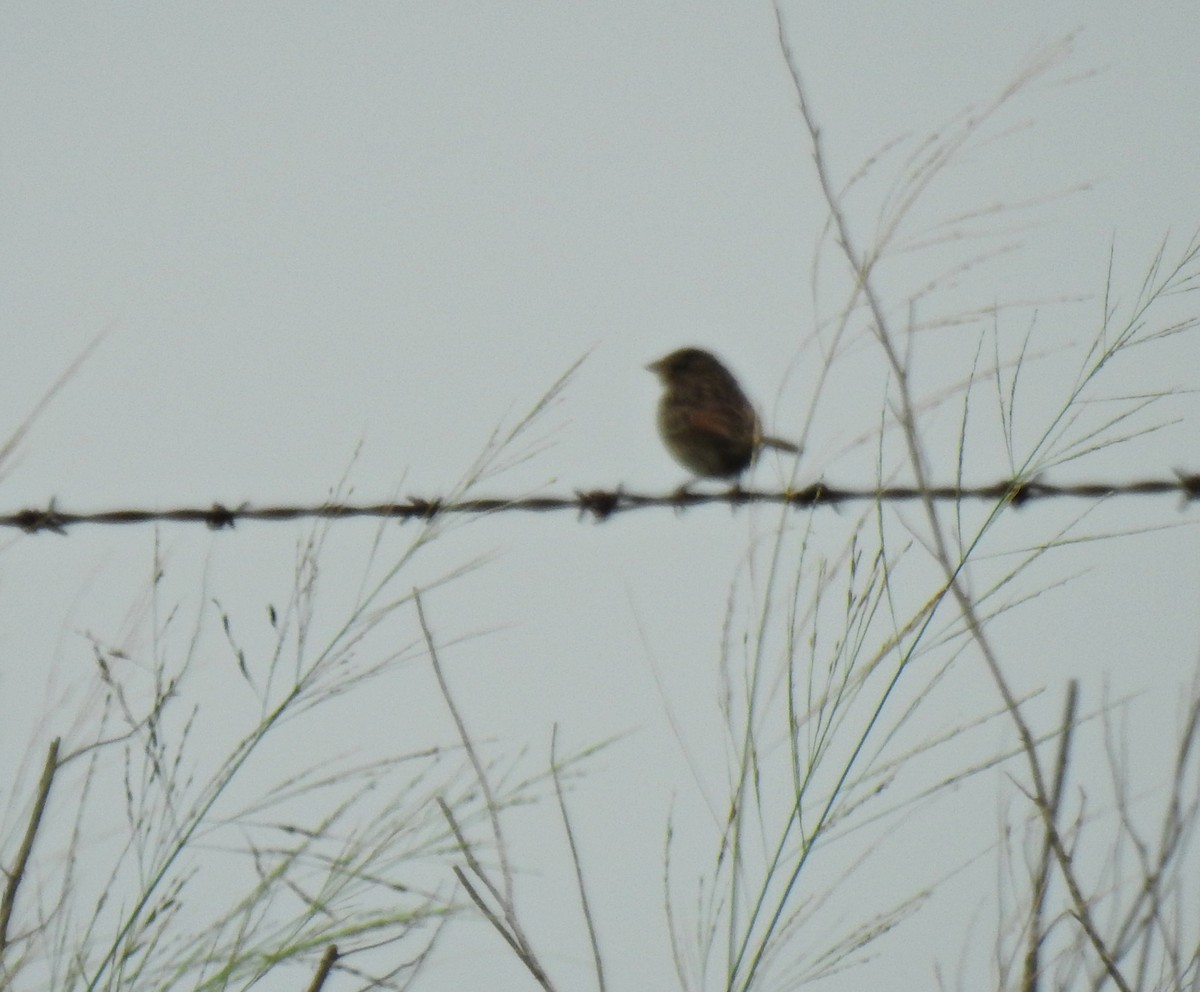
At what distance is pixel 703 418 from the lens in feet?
17.9

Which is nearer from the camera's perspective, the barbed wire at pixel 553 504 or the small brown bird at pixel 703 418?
the barbed wire at pixel 553 504

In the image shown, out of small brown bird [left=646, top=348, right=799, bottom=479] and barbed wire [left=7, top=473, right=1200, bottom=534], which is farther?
small brown bird [left=646, top=348, right=799, bottom=479]

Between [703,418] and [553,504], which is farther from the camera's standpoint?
[703,418]

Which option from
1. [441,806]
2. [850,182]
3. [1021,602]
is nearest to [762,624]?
[1021,602]

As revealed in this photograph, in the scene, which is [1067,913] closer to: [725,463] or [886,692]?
[886,692]

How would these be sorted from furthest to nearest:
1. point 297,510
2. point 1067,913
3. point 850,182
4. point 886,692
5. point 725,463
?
point 725,463 < point 297,510 < point 850,182 < point 1067,913 < point 886,692

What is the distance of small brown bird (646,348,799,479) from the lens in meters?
5.40

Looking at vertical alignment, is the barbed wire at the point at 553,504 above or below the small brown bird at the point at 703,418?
below

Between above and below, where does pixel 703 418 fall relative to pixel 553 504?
above

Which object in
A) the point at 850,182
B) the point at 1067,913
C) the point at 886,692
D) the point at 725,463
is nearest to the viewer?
the point at 886,692

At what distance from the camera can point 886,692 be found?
51.2 inches

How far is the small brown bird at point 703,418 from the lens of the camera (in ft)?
17.7

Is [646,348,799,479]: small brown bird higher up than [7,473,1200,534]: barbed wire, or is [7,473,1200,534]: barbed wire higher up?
[646,348,799,479]: small brown bird

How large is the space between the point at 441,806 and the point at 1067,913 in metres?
0.68
